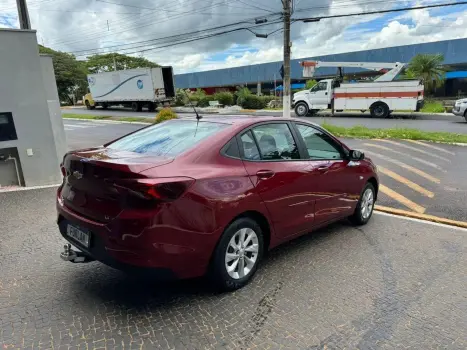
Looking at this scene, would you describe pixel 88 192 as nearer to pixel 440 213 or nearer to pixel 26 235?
pixel 26 235

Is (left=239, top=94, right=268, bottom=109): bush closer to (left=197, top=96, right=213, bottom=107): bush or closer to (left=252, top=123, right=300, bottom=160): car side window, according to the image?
(left=197, top=96, right=213, bottom=107): bush

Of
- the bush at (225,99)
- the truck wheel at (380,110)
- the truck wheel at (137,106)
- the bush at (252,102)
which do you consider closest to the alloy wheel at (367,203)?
the truck wheel at (380,110)

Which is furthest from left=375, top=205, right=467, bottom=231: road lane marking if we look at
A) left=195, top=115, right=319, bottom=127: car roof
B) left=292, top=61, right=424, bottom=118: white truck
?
left=292, top=61, right=424, bottom=118: white truck

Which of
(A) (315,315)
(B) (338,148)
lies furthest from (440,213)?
(A) (315,315)

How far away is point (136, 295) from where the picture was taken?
10.4 ft

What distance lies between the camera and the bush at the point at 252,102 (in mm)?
32219

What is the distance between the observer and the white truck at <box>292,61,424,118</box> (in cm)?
2059

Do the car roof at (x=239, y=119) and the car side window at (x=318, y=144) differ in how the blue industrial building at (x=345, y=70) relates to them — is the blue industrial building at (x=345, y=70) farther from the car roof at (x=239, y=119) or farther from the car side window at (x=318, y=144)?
the car roof at (x=239, y=119)

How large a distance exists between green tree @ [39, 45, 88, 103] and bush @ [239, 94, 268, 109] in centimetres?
3026

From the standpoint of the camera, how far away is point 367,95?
21.8 m

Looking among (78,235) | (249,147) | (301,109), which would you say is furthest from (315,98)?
(78,235)

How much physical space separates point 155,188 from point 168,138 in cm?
98

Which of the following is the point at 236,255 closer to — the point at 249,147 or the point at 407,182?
the point at 249,147

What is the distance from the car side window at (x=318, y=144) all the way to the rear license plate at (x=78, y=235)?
93.2 inches
